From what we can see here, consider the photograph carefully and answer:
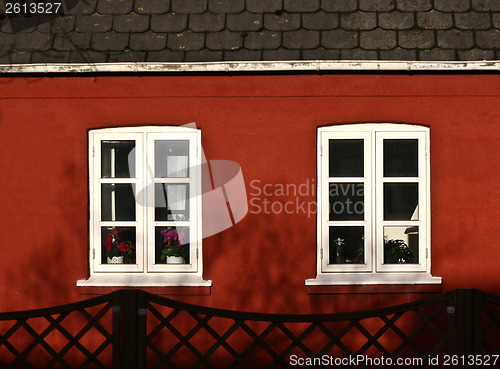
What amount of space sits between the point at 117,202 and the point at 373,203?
2.74 meters

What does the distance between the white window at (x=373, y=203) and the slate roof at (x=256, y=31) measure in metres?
0.88

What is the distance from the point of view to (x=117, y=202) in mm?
6734

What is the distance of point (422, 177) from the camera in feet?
21.5

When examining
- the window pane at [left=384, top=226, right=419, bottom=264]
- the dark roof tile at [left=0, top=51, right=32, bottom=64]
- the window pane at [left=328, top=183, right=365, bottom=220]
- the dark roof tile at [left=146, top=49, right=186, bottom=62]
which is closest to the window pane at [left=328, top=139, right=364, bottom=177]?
the window pane at [left=328, top=183, right=365, bottom=220]

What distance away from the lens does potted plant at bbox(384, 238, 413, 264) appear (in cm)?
664

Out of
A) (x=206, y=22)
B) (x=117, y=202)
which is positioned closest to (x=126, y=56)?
(x=206, y=22)

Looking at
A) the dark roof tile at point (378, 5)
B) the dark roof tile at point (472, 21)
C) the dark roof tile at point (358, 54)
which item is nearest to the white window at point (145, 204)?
the dark roof tile at point (358, 54)

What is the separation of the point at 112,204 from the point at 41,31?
201 cm

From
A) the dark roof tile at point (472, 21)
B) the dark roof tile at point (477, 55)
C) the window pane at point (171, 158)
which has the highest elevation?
the dark roof tile at point (472, 21)

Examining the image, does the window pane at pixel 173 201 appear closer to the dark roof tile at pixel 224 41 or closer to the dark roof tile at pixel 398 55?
the dark roof tile at pixel 224 41

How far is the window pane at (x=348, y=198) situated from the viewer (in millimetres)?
6645

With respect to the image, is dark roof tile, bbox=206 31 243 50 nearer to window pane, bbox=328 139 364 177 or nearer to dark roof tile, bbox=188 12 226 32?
dark roof tile, bbox=188 12 226 32

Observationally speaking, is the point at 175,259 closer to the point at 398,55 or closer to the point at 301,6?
the point at 301,6

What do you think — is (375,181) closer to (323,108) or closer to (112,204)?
(323,108)
